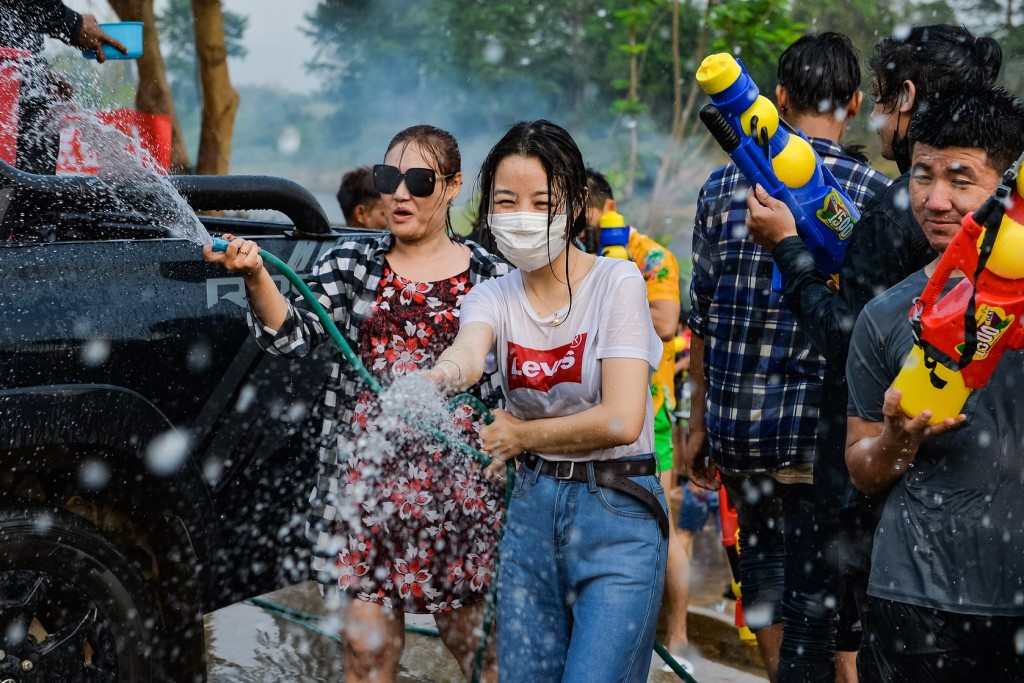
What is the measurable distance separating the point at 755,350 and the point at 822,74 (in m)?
0.91

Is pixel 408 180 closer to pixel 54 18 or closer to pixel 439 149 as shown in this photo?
pixel 439 149

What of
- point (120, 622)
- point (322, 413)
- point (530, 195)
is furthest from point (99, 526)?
point (530, 195)

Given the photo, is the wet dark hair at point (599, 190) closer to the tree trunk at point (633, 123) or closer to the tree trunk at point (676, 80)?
the tree trunk at point (676, 80)

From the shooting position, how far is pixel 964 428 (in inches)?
104

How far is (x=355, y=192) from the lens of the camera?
6.72 meters

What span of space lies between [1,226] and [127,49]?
1.70 m

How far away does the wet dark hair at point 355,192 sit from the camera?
6.68 m

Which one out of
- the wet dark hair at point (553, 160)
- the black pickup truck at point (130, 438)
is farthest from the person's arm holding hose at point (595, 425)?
the black pickup truck at point (130, 438)

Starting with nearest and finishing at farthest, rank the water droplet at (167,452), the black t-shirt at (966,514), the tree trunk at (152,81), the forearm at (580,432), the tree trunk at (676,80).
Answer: the black t-shirt at (966,514) < the forearm at (580,432) < the water droplet at (167,452) < the tree trunk at (152,81) < the tree trunk at (676,80)

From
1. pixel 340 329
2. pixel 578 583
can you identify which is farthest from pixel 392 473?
→ pixel 578 583

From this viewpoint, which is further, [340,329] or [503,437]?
[340,329]

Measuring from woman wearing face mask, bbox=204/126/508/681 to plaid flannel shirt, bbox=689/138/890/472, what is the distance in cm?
79

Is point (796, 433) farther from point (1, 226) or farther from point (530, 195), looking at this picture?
point (1, 226)

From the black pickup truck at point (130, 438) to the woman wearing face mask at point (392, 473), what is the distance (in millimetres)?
284
